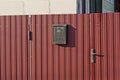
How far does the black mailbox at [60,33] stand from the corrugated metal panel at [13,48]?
718 mm

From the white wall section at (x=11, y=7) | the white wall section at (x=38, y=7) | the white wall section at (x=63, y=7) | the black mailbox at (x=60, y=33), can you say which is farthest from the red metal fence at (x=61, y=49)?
the white wall section at (x=11, y=7)

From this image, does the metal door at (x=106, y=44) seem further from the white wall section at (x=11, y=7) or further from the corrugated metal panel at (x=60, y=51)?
the white wall section at (x=11, y=7)

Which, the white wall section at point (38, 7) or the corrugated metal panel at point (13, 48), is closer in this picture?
the corrugated metal panel at point (13, 48)

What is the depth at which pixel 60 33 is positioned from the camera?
7.92 m

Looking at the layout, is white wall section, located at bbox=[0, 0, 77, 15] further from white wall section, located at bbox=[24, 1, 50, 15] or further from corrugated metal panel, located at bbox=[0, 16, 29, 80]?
corrugated metal panel, located at bbox=[0, 16, 29, 80]

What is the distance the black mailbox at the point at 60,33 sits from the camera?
788 centimetres

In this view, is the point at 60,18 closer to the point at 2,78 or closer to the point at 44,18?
the point at 44,18

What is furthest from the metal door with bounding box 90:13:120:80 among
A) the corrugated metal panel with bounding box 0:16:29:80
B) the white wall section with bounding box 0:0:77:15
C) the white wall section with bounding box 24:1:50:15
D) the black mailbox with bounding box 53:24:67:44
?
the white wall section with bounding box 24:1:50:15

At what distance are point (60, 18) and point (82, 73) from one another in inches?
46.9

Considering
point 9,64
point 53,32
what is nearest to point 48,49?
point 53,32

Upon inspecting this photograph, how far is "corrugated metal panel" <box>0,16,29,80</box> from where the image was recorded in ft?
27.5

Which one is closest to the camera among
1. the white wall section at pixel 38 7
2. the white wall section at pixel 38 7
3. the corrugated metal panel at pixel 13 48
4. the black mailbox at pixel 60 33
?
the black mailbox at pixel 60 33

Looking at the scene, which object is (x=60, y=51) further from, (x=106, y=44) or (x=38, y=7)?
(x=38, y=7)

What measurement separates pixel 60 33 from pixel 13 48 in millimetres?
1193
